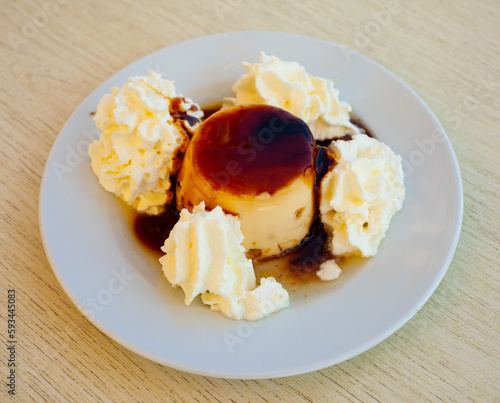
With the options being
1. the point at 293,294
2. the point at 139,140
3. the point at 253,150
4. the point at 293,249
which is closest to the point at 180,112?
the point at 139,140

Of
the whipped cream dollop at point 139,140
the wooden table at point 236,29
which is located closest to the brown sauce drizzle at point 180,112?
the whipped cream dollop at point 139,140

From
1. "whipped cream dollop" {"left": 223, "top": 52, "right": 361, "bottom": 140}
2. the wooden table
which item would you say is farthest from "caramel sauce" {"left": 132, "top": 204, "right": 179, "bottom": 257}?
"whipped cream dollop" {"left": 223, "top": 52, "right": 361, "bottom": 140}

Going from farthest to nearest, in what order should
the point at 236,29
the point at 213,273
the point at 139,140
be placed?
the point at 236,29 < the point at 139,140 < the point at 213,273

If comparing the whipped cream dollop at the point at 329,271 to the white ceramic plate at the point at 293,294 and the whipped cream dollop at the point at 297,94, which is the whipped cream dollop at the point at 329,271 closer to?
the white ceramic plate at the point at 293,294

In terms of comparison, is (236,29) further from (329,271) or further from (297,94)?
(329,271)

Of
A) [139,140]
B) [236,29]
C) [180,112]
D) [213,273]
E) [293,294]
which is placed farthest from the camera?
[236,29]

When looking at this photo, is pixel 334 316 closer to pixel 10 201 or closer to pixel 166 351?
pixel 166 351

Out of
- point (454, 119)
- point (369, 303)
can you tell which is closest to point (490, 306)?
point (369, 303)

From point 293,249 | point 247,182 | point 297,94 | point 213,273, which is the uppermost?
point 297,94
